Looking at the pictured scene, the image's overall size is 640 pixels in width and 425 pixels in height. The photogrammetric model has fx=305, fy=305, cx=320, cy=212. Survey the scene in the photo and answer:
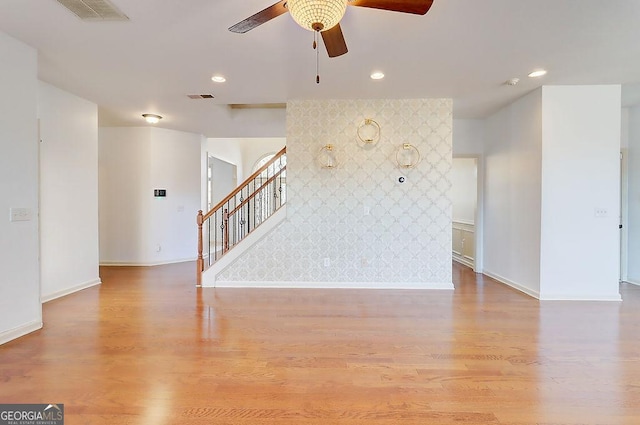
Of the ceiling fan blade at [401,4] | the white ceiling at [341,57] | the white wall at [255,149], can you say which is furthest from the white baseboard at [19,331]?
the white wall at [255,149]

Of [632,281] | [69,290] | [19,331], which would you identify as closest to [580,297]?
[632,281]

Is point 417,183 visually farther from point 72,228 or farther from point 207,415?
point 72,228

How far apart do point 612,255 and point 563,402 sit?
3.10 meters

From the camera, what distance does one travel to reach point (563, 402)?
188 centimetres

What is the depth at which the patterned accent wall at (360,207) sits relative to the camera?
445 cm

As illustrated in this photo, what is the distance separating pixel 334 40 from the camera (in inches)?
90.8

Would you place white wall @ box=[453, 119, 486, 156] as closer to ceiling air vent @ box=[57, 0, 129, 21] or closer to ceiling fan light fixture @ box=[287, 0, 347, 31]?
ceiling fan light fixture @ box=[287, 0, 347, 31]

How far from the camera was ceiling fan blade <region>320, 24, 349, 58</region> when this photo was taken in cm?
219

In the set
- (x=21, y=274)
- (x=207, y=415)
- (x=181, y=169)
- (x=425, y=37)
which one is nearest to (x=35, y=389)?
(x=207, y=415)

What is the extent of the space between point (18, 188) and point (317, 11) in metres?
3.12

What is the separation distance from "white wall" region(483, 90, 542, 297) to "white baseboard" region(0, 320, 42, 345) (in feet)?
18.7

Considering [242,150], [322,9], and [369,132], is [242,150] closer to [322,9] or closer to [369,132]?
[369,132]

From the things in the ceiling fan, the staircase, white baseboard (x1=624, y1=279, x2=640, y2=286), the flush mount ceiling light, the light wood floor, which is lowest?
the light wood floor

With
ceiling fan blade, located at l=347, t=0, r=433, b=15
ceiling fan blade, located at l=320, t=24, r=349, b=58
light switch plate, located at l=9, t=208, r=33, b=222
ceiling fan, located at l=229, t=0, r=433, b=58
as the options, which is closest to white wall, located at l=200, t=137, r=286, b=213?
light switch plate, located at l=9, t=208, r=33, b=222
